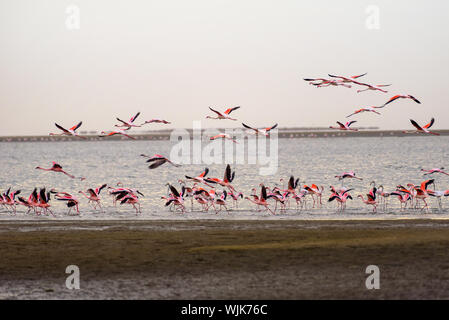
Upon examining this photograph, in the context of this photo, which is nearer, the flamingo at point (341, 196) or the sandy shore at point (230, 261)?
the sandy shore at point (230, 261)

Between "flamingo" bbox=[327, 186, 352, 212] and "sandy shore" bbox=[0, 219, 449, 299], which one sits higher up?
"flamingo" bbox=[327, 186, 352, 212]

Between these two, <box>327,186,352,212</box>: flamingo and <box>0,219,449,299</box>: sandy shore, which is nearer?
<box>0,219,449,299</box>: sandy shore

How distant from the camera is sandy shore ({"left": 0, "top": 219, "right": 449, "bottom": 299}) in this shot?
37.5 ft

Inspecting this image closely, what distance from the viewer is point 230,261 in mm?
13641

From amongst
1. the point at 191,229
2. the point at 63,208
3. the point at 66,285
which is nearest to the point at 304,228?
the point at 191,229

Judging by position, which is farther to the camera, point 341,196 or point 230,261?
point 341,196

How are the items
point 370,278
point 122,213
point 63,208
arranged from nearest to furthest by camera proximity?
1. point 370,278
2. point 122,213
3. point 63,208

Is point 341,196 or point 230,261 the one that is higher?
point 341,196

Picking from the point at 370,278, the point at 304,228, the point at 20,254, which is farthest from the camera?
the point at 304,228

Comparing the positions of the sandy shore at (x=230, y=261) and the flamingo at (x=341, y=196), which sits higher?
the flamingo at (x=341, y=196)

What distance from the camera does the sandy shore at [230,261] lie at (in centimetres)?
1144
